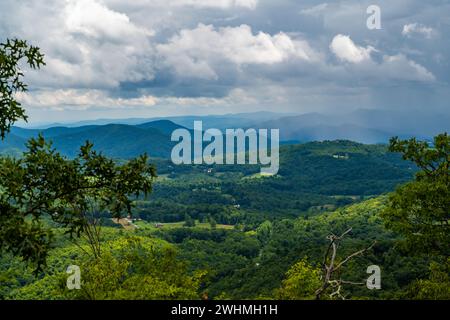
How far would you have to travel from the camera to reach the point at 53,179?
11.2 m

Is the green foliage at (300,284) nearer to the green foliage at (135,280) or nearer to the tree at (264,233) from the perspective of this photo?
the green foliage at (135,280)

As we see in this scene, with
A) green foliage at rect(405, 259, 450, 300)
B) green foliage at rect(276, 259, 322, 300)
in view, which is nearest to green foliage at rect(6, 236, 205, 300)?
green foliage at rect(276, 259, 322, 300)

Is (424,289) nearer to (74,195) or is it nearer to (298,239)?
(74,195)

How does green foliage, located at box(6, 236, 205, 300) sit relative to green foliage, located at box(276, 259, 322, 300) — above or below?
above

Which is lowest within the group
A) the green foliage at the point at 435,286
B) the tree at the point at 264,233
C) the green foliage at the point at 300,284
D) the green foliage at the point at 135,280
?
the tree at the point at 264,233

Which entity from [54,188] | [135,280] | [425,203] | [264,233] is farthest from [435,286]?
[264,233]

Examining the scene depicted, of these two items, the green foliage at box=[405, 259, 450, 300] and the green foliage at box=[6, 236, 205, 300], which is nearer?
the green foliage at box=[6, 236, 205, 300]

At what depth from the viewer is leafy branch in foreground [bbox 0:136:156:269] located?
10.4 meters

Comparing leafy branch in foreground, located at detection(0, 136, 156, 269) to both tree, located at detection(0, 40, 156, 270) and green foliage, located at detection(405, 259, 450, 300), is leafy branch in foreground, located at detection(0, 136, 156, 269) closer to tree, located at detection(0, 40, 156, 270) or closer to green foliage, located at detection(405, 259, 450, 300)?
tree, located at detection(0, 40, 156, 270)

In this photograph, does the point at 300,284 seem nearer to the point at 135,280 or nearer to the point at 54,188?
the point at 135,280

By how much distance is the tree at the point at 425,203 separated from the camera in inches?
877

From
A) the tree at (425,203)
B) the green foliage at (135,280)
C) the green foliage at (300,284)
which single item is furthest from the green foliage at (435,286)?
the green foliage at (135,280)

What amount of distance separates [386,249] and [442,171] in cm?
5979
